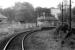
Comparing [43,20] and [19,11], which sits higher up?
[19,11]

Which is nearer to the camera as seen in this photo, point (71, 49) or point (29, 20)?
point (71, 49)

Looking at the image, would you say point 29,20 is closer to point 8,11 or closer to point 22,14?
point 22,14

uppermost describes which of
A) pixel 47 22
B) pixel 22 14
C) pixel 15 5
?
pixel 15 5

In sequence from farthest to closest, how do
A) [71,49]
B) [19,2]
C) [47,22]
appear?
1. [19,2]
2. [47,22]
3. [71,49]

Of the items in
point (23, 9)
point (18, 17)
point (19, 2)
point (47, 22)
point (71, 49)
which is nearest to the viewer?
point (71, 49)

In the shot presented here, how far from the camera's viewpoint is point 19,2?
281ft

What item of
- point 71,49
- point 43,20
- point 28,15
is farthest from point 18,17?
point 71,49

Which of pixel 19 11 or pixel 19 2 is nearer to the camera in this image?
pixel 19 11

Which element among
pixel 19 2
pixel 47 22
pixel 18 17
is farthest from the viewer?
pixel 19 2

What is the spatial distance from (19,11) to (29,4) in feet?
53.4

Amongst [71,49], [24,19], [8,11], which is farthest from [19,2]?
[71,49]

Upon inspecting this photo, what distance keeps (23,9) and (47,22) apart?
1958 cm

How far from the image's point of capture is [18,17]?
70.8m

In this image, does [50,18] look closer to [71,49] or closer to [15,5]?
[15,5]
